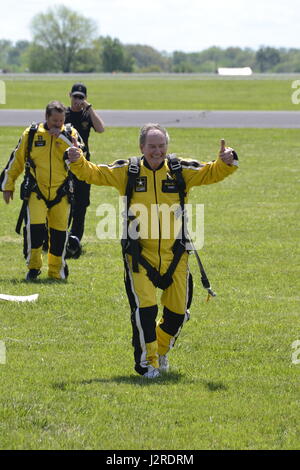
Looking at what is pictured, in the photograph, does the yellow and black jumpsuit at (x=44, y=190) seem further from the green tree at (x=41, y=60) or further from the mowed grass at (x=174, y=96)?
the green tree at (x=41, y=60)

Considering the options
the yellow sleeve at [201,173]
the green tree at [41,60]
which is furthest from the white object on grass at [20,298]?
the green tree at [41,60]

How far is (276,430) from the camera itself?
6.48 meters

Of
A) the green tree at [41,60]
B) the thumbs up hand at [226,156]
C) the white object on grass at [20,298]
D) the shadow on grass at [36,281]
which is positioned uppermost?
the thumbs up hand at [226,156]

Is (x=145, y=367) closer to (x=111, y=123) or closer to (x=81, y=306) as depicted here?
(x=81, y=306)

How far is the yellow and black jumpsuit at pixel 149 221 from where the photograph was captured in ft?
25.2

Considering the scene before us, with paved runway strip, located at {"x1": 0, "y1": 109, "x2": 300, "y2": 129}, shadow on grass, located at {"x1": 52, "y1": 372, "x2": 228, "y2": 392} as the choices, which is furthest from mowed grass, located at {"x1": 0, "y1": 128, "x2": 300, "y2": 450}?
paved runway strip, located at {"x1": 0, "y1": 109, "x2": 300, "y2": 129}

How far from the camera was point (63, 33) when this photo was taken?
514 feet

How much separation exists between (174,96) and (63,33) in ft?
344

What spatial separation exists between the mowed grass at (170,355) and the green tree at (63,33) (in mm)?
138791

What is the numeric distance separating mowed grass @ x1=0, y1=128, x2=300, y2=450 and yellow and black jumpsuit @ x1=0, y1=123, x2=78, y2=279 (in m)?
0.33

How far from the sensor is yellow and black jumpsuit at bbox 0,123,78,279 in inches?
449

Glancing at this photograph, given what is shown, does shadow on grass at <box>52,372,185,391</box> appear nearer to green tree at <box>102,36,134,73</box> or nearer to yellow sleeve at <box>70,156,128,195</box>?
yellow sleeve at <box>70,156,128,195</box>

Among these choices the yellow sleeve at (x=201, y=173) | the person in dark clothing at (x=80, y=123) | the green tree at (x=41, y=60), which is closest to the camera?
the yellow sleeve at (x=201, y=173)
